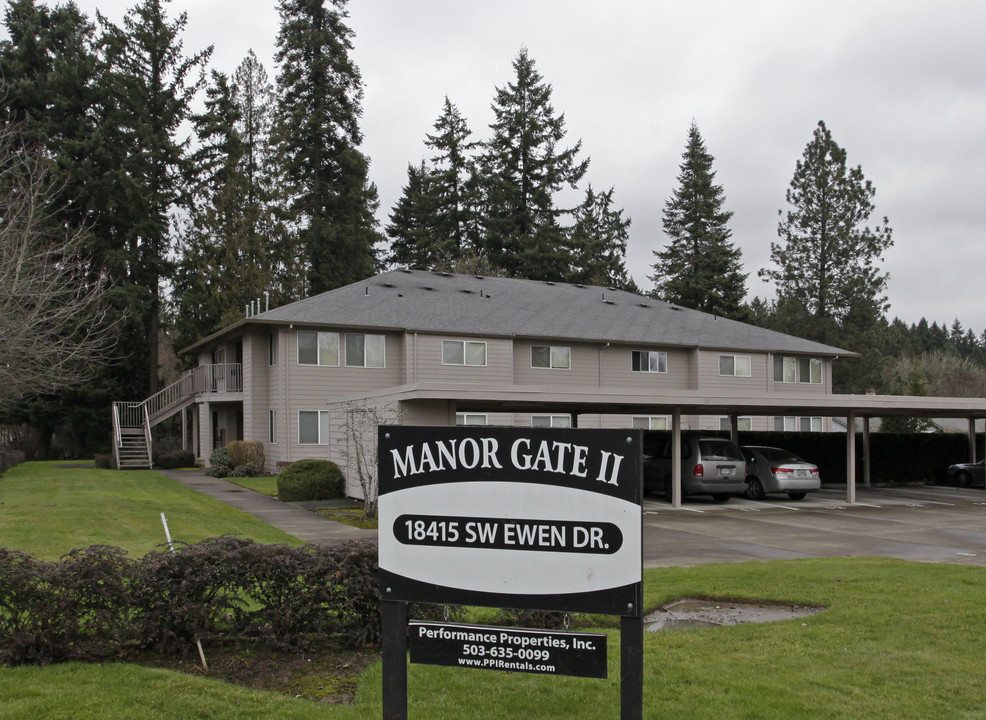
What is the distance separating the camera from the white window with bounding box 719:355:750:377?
35719 mm

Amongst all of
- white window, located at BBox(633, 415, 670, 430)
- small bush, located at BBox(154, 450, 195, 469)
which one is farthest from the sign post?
white window, located at BBox(633, 415, 670, 430)

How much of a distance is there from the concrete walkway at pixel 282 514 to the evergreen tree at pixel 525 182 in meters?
30.0

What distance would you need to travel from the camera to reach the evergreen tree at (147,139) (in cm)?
3891

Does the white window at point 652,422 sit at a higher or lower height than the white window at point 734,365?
lower

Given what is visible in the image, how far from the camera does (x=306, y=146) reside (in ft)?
152

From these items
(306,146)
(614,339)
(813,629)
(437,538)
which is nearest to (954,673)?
(813,629)

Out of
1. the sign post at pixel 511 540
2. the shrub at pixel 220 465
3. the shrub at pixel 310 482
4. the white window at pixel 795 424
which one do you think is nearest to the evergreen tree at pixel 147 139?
the shrub at pixel 220 465

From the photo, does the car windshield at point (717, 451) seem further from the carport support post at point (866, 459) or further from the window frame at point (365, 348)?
the window frame at point (365, 348)

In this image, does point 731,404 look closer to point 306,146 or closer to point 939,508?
point 939,508

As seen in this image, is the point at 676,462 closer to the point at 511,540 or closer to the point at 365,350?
the point at 365,350

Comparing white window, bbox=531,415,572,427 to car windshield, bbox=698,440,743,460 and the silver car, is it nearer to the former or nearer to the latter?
the silver car

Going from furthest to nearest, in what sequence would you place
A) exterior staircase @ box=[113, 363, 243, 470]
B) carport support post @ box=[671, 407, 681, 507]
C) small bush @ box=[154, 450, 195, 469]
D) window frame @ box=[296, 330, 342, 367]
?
small bush @ box=[154, 450, 195, 469], exterior staircase @ box=[113, 363, 243, 470], window frame @ box=[296, 330, 342, 367], carport support post @ box=[671, 407, 681, 507]

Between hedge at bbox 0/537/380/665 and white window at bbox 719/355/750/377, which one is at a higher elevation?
white window at bbox 719/355/750/377

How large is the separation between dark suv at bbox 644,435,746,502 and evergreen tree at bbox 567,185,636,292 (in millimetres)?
31496
